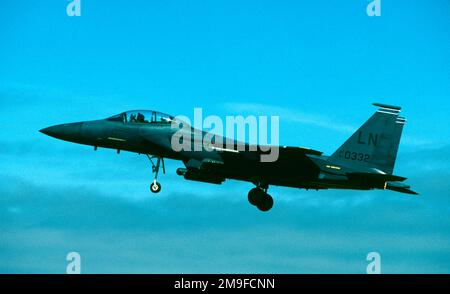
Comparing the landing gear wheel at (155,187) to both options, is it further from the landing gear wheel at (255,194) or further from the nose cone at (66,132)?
the landing gear wheel at (255,194)

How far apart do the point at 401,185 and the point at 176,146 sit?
9.14 metres

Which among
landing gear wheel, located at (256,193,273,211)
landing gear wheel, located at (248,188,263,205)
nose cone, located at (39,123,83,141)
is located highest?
nose cone, located at (39,123,83,141)

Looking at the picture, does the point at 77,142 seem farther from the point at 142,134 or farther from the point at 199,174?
the point at 199,174

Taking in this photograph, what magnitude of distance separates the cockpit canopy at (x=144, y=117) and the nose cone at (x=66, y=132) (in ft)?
4.97

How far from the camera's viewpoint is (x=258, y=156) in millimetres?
30672

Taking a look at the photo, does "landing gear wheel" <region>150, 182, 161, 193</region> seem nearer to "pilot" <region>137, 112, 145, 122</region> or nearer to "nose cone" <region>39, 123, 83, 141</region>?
"pilot" <region>137, 112, 145, 122</region>

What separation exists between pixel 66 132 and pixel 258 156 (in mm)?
8111

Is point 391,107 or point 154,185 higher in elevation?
point 391,107

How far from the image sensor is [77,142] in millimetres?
32188

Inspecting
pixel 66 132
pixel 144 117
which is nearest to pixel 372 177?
pixel 144 117

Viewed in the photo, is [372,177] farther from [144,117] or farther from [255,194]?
[144,117]

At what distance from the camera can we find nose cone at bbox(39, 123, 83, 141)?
32094 mm

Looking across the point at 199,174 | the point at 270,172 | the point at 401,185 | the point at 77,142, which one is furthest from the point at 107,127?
the point at 401,185

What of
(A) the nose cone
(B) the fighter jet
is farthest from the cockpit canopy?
(A) the nose cone
